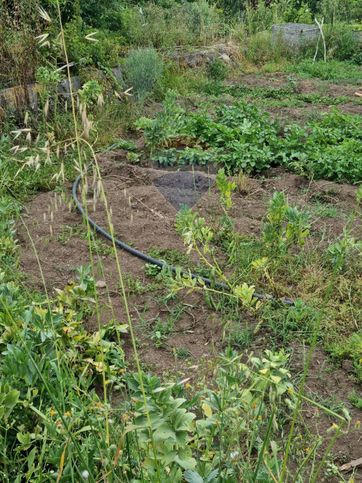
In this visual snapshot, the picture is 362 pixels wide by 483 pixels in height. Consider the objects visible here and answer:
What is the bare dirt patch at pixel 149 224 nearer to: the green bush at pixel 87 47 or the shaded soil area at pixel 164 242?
the shaded soil area at pixel 164 242

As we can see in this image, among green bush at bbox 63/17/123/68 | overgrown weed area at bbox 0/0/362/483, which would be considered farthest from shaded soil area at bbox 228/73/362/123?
green bush at bbox 63/17/123/68

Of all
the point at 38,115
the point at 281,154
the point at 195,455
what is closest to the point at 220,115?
the point at 281,154

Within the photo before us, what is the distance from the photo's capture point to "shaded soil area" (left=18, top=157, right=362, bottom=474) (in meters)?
2.88

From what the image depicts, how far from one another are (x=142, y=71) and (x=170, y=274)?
477 cm

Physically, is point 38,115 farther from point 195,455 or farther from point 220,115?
point 195,455

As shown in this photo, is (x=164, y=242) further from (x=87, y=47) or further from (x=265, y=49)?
(x=265, y=49)

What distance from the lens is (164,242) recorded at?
4.12m

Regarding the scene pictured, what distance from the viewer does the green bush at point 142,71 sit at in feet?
23.6

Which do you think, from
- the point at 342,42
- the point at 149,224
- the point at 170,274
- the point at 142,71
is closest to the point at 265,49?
the point at 342,42

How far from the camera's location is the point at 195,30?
1142 cm

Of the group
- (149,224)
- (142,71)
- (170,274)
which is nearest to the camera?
(170,274)

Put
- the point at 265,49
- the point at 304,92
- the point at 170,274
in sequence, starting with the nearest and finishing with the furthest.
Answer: the point at 170,274 → the point at 304,92 → the point at 265,49

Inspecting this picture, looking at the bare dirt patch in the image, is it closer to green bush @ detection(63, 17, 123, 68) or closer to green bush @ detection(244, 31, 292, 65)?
green bush @ detection(63, 17, 123, 68)

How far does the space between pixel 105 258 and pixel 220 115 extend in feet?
11.0
